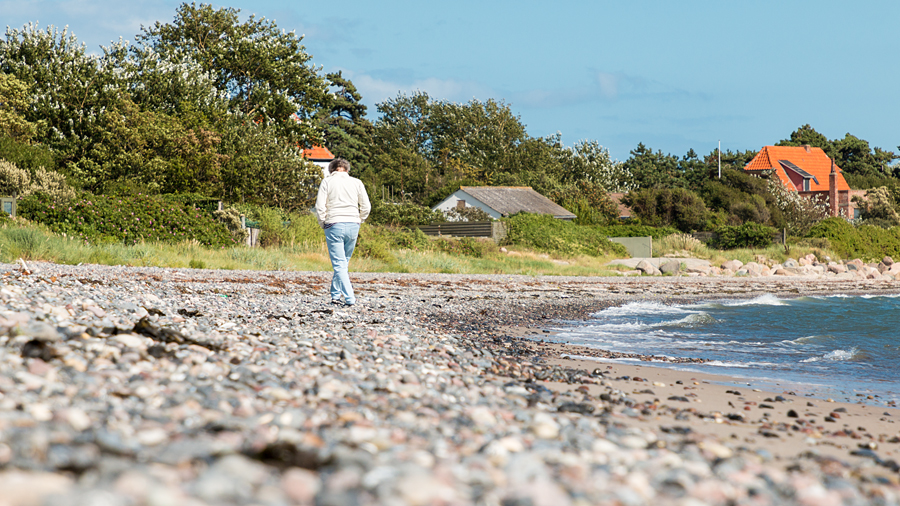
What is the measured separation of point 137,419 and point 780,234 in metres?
42.9

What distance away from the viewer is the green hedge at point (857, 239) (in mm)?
40688

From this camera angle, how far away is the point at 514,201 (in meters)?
46.5

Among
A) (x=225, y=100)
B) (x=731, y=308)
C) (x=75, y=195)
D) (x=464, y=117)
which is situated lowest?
(x=731, y=308)

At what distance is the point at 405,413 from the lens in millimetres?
3684

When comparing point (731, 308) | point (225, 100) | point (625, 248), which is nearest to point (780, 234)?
point (625, 248)

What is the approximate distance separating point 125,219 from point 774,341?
1645 centimetres

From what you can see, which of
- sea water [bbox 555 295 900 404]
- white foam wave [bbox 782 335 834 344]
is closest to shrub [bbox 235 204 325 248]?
sea water [bbox 555 295 900 404]

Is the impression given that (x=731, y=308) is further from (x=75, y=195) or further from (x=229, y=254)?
(x=75, y=195)

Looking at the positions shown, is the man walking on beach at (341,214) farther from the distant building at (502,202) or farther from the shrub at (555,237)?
the distant building at (502,202)

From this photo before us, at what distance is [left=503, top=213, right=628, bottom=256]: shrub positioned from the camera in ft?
114

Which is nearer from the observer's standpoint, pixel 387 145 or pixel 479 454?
pixel 479 454

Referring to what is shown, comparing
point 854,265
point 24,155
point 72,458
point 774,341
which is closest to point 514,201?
point 854,265

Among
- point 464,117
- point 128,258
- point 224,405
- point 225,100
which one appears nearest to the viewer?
point 224,405

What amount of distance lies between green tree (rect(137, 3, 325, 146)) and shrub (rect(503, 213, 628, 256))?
1279 centimetres
